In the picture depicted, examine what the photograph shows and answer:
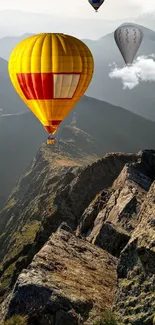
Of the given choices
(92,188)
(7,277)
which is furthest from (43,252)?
(7,277)

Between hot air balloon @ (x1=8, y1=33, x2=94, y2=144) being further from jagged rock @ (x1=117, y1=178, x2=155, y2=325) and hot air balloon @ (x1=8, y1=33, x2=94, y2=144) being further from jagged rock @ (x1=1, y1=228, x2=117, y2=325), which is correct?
jagged rock @ (x1=117, y1=178, x2=155, y2=325)

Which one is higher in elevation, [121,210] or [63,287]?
[121,210]

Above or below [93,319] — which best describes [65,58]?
above

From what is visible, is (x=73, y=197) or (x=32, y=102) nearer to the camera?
(x=32, y=102)

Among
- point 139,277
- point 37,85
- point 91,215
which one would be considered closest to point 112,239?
point 139,277

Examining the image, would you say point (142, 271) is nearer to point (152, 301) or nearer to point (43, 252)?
point (152, 301)

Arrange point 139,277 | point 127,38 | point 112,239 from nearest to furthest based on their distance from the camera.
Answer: point 139,277 → point 112,239 → point 127,38

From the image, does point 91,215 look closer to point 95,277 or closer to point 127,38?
point 95,277

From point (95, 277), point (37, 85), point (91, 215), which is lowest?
point (91, 215)
